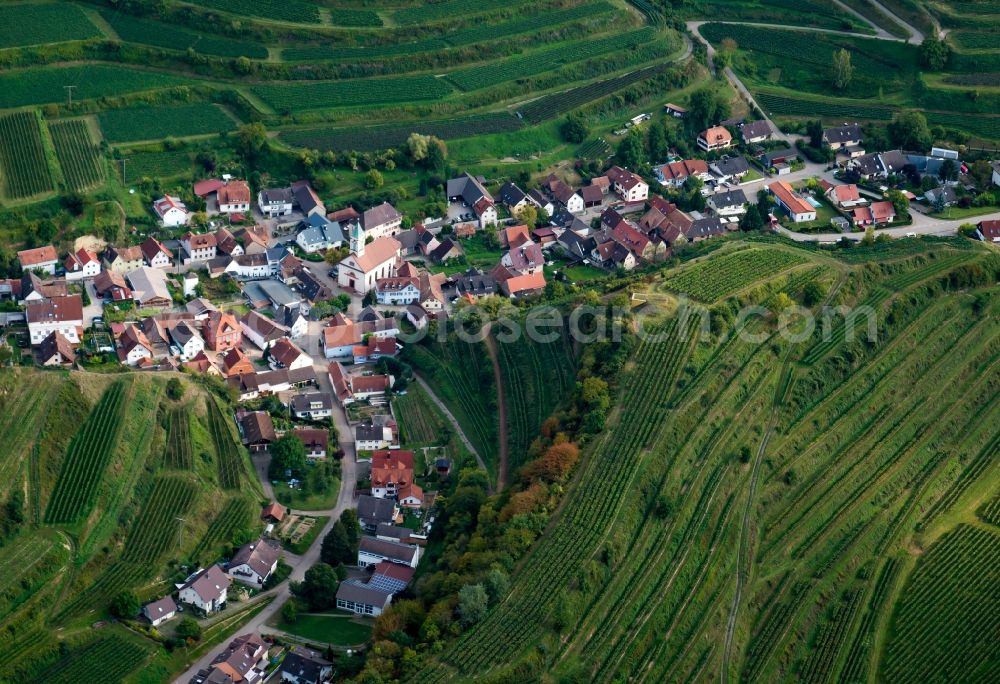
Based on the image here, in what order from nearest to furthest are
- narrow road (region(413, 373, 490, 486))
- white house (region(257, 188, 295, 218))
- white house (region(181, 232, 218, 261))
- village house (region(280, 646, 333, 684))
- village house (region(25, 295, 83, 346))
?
village house (region(280, 646, 333, 684)) → narrow road (region(413, 373, 490, 486)) → village house (region(25, 295, 83, 346)) → white house (region(181, 232, 218, 261)) → white house (region(257, 188, 295, 218))

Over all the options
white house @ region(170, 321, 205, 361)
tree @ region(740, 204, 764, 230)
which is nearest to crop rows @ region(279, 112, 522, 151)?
tree @ region(740, 204, 764, 230)

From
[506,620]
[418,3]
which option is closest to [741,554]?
[506,620]

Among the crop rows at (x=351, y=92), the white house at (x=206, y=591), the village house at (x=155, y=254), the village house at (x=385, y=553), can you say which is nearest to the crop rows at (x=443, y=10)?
the crop rows at (x=351, y=92)

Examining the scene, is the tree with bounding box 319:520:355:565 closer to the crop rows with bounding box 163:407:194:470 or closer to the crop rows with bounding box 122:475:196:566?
the crop rows with bounding box 122:475:196:566

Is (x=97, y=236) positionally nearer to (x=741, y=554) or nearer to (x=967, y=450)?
(x=741, y=554)

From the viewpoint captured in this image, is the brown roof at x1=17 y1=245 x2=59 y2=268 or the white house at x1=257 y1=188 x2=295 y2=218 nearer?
the brown roof at x1=17 y1=245 x2=59 y2=268
